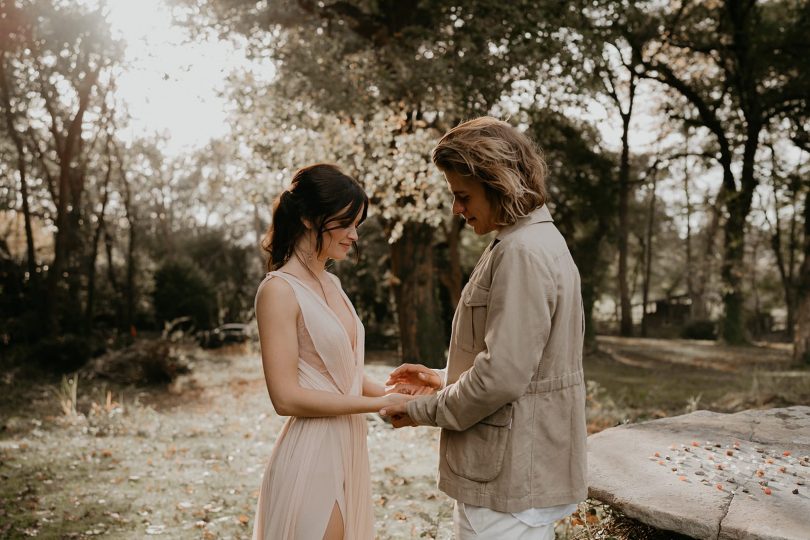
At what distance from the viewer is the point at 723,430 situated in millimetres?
4383

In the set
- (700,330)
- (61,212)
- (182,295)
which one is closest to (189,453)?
(61,212)

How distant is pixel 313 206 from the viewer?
2762 mm

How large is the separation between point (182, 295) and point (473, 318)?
843 inches

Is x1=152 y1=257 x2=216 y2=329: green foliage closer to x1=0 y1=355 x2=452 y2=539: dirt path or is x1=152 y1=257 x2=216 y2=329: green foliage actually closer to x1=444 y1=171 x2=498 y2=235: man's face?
x1=0 y1=355 x2=452 y2=539: dirt path

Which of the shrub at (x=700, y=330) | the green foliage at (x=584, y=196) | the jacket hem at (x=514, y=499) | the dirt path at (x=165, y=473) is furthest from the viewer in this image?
the shrub at (x=700, y=330)

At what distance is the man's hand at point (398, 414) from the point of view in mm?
2555

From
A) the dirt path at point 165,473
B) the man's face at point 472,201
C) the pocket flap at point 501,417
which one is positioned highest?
the man's face at point 472,201

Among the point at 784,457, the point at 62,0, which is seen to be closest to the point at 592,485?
the point at 784,457

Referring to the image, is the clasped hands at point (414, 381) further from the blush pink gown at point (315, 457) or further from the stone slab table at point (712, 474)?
the stone slab table at point (712, 474)

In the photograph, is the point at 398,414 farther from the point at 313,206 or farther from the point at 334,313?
the point at 313,206

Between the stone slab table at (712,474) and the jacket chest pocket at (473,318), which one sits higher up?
the jacket chest pocket at (473,318)

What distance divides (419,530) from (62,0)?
15.6 meters

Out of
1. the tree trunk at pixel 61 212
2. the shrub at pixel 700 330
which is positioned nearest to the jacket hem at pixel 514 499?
the tree trunk at pixel 61 212

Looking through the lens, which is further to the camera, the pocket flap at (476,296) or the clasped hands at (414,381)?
the clasped hands at (414,381)
